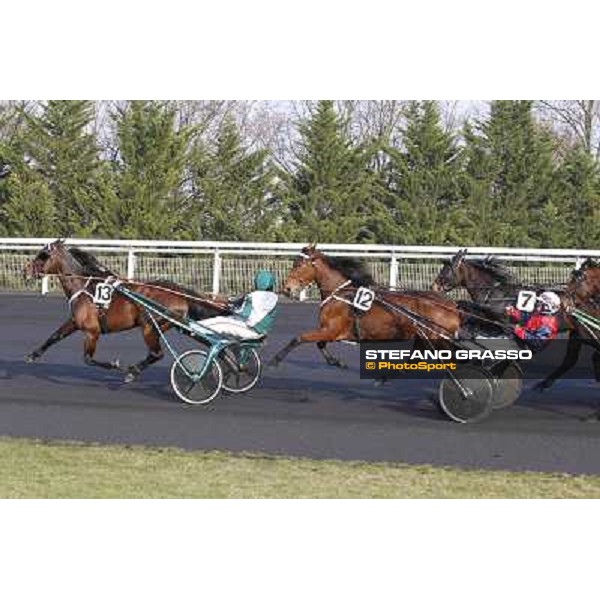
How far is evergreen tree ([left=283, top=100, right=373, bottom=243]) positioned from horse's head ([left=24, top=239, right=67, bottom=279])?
13.8 meters

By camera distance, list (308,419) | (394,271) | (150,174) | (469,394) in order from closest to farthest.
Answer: (469,394) → (308,419) → (394,271) → (150,174)

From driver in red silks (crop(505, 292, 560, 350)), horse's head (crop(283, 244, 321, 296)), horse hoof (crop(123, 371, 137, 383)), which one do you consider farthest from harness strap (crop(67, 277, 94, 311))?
driver in red silks (crop(505, 292, 560, 350))

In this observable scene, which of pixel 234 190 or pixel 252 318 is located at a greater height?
pixel 234 190

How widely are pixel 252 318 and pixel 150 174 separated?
15720mm

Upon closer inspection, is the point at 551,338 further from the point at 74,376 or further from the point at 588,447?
the point at 74,376

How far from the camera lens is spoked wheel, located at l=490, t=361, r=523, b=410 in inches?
415

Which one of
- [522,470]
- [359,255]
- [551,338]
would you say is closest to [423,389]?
[551,338]

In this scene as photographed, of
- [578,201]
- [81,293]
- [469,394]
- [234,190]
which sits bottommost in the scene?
[469,394]

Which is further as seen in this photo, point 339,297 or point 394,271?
point 394,271

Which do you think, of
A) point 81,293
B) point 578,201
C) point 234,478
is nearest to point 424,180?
point 578,201

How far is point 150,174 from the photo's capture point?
86.2 feet

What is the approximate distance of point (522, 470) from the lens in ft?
27.9

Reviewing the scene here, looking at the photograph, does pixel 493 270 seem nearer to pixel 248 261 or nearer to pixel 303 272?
pixel 303 272

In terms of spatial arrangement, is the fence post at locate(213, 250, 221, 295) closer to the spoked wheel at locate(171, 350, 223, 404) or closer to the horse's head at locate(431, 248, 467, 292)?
the horse's head at locate(431, 248, 467, 292)
